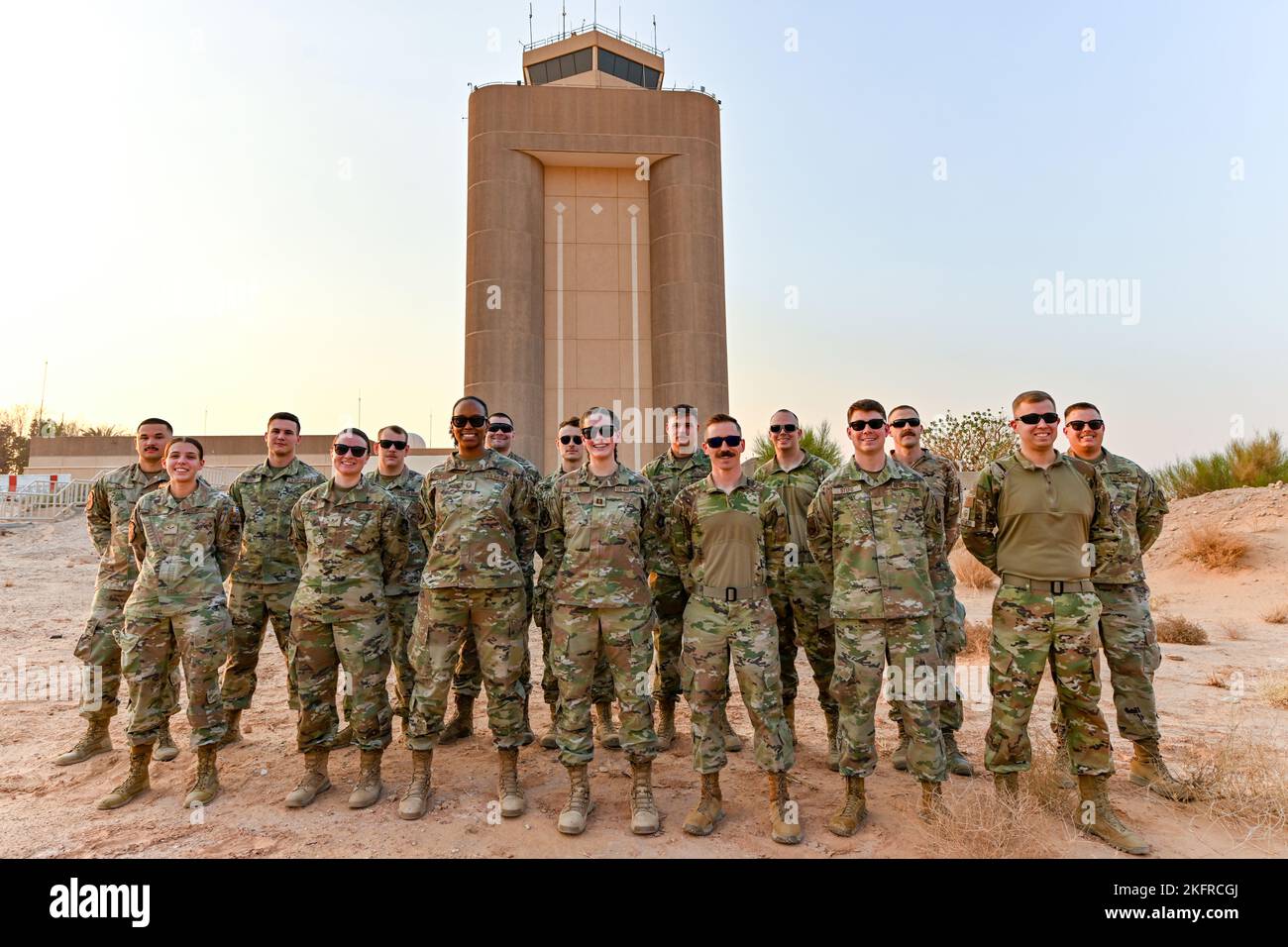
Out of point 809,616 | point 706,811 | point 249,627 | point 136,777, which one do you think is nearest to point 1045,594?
point 809,616

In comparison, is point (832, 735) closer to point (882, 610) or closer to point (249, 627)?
point (882, 610)

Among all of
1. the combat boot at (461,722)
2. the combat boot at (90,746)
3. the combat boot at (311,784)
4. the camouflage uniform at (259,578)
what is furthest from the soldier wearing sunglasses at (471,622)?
the combat boot at (90,746)

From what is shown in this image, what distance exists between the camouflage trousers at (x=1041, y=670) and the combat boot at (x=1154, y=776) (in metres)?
1.05

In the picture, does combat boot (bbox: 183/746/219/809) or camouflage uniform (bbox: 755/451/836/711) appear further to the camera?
camouflage uniform (bbox: 755/451/836/711)

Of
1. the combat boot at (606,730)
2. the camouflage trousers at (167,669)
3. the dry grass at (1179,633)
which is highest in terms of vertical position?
the camouflage trousers at (167,669)

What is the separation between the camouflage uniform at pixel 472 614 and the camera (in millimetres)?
4414

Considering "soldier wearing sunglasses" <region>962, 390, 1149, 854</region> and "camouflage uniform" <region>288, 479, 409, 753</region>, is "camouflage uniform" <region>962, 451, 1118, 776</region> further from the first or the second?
"camouflage uniform" <region>288, 479, 409, 753</region>

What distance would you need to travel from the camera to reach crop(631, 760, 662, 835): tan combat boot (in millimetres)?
4098

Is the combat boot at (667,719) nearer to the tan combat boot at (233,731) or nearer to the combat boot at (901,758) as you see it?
the combat boot at (901,758)

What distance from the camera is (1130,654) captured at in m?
4.57

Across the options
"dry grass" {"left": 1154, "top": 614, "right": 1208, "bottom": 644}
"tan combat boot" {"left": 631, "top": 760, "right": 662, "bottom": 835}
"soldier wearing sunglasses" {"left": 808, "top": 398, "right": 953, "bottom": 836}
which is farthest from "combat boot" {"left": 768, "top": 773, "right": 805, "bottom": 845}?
"dry grass" {"left": 1154, "top": 614, "right": 1208, "bottom": 644}

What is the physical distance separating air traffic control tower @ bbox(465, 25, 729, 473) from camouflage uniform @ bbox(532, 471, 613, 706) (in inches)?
516

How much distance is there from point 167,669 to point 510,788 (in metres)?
2.52
